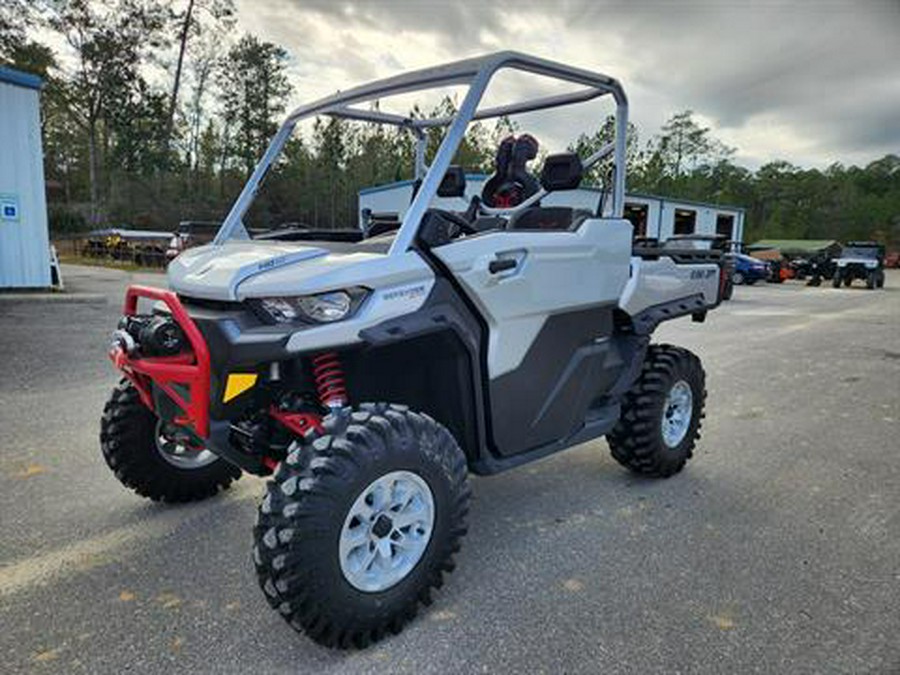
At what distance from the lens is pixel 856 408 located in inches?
230

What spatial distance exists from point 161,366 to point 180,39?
143ft

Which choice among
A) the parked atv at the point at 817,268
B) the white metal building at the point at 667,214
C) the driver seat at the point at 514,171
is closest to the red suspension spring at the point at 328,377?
the driver seat at the point at 514,171

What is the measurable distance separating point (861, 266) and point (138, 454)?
3105 cm

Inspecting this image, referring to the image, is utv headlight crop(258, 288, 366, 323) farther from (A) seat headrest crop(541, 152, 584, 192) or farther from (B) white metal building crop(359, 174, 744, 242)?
(B) white metal building crop(359, 174, 744, 242)

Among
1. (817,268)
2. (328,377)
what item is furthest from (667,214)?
(328,377)

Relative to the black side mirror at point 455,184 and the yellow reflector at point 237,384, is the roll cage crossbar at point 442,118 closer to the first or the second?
the black side mirror at point 455,184

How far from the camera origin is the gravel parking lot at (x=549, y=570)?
2.19 m

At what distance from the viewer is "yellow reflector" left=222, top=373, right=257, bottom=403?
2.26 meters

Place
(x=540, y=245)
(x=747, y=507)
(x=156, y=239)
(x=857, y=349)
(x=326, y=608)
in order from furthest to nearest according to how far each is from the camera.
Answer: (x=156, y=239), (x=857, y=349), (x=747, y=507), (x=540, y=245), (x=326, y=608)

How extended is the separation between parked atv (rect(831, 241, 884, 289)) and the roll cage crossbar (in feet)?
92.2

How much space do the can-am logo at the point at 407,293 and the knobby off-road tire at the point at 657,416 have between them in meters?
1.83

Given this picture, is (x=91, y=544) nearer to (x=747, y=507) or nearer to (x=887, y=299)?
(x=747, y=507)

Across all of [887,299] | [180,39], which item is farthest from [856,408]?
[180,39]

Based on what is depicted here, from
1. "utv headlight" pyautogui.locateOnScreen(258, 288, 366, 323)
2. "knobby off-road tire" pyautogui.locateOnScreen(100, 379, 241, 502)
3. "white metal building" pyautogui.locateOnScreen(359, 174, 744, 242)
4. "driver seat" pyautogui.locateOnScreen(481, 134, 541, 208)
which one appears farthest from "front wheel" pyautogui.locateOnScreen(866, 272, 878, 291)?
"utv headlight" pyautogui.locateOnScreen(258, 288, 366, 323)
